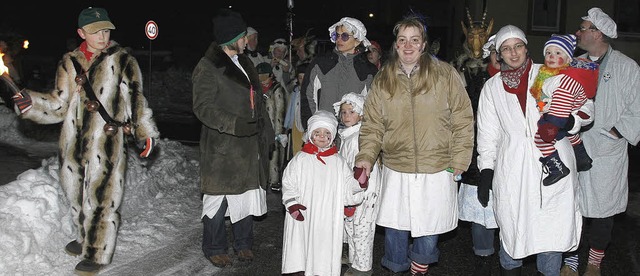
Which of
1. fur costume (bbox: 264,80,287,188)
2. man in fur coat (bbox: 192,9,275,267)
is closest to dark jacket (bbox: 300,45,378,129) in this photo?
man in fur coat (bbox: 192,9,275,267)

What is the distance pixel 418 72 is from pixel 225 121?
1.75 meters

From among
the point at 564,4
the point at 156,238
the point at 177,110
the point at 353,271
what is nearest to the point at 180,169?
the point at 156,238

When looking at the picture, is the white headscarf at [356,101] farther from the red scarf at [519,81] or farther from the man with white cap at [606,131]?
the man with white cap at [606,131]

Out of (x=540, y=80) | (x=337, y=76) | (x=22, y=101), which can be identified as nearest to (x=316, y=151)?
(x=337, y=76)

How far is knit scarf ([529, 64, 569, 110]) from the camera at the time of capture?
16.1 ft

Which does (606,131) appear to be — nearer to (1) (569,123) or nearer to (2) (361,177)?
(1) (569,123)

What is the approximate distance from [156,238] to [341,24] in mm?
2871

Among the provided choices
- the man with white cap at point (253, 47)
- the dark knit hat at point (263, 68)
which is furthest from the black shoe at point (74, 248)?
the man with white cap at point (253, 47)

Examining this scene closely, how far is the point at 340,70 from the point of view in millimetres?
6555

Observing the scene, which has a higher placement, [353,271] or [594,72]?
[594,72]

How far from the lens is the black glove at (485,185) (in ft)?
17.3

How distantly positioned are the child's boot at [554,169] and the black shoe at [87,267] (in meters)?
3.59

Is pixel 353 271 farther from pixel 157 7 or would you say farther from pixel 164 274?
pixel 157 7

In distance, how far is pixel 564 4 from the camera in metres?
22.9
